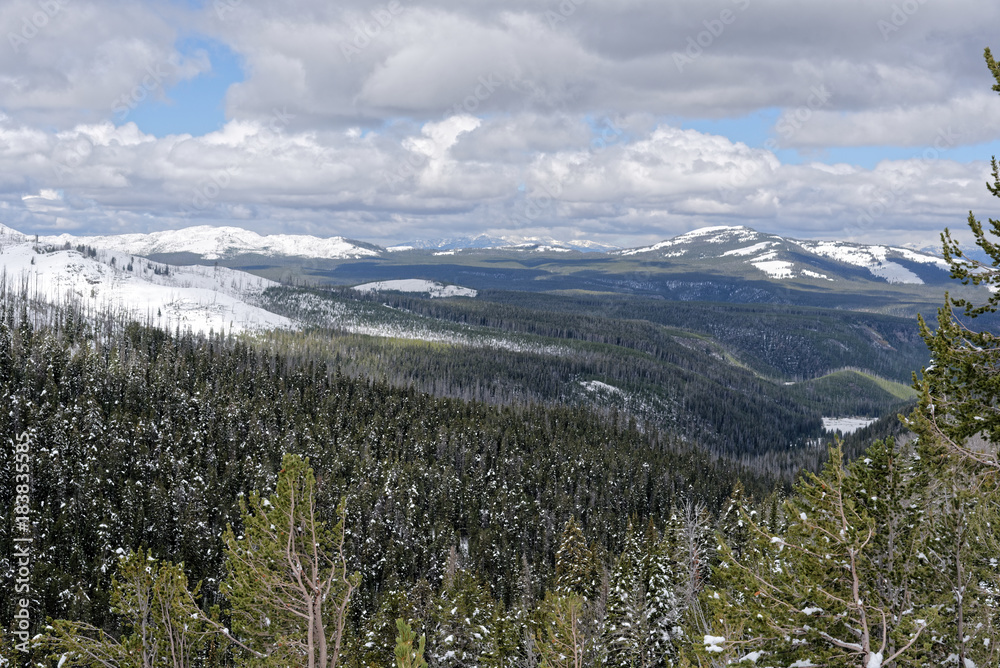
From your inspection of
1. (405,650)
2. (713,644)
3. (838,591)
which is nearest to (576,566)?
(838,591)

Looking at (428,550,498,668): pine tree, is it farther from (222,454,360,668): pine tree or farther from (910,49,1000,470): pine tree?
(910,49,1000,470): pine tree

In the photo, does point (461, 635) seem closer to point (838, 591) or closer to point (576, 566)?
point (576, 566)

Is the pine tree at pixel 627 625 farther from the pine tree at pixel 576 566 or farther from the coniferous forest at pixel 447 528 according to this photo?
the pine tree at pixel 576 566

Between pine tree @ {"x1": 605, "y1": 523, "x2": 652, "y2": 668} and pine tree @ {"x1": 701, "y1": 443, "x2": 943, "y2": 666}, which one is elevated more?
pine tree @ {"x1": 701, "y1": 443, "x2": 943, "y2": 666}

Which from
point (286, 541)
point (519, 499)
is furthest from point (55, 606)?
point (519, 499)

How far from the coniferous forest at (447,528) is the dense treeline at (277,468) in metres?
0.51

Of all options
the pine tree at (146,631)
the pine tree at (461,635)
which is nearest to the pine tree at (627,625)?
the pine tree at (461,635)

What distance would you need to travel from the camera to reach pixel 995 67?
12109 mm

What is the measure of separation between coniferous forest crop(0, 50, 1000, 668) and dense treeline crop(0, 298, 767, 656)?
1.68 feet

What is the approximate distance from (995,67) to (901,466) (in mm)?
9223

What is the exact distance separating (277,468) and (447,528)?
28564 millimetres

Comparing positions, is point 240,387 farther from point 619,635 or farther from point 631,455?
point 619,635

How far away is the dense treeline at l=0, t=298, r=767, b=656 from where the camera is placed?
71.0 m

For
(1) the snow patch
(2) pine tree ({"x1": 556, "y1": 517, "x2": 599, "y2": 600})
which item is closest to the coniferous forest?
(1) the snow patch
